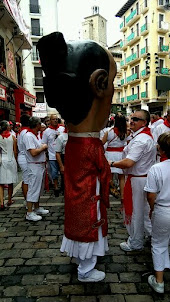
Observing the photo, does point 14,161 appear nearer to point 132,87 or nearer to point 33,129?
point 33,129

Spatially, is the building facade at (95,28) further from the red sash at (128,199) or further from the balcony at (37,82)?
the red sash at (128,199)

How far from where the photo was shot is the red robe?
2578mm

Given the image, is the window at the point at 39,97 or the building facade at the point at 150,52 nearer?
the building facade at the point at 150,52

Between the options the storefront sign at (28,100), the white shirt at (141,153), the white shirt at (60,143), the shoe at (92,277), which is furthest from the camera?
the storefront sign at (28,100)

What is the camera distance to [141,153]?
121 inches

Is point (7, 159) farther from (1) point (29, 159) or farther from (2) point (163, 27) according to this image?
(2) point (163, 27)

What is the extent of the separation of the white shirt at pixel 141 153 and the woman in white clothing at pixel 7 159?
9.81 feet

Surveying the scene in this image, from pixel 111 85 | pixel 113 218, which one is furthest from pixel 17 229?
pixel 111 85

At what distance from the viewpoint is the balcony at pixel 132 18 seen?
3002 cm

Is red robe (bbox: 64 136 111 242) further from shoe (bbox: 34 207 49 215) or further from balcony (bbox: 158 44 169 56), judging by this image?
balcony (bbox: 158 44 169 56)

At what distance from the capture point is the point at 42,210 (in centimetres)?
483

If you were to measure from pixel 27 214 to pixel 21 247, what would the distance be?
1.04m

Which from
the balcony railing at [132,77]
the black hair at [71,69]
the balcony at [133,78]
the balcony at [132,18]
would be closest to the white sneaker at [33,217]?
the black hair at [71,69]

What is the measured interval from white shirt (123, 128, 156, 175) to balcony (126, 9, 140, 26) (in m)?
31.0
